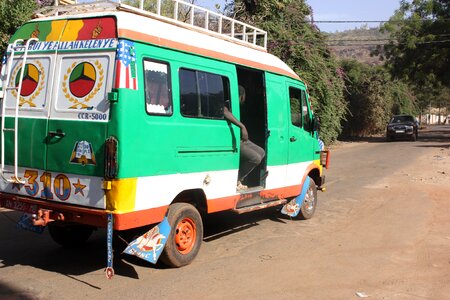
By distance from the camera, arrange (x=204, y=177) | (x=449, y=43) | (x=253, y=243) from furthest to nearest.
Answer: (x=449, y=43) → (x=253, y=243) → (x=204, y=177)

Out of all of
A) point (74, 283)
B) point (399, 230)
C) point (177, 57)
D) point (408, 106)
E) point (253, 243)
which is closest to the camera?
point (74, 283)

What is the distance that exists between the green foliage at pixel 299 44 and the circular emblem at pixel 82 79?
47.4 ft

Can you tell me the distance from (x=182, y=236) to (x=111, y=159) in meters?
1.47

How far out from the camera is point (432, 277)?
5.46 meters

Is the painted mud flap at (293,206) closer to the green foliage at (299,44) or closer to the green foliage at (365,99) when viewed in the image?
the green foliage at (299,44)

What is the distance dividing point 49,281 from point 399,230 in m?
5.46

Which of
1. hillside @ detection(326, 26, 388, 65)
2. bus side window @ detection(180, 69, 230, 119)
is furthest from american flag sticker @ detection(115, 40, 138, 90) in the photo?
hillside @ detection(326, 26, 388, 65)

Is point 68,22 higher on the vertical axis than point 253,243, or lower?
higher

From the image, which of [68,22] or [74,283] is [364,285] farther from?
[68,22]

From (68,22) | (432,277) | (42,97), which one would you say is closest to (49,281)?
(42,97)

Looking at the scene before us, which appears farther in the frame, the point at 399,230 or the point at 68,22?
the point at 399,230

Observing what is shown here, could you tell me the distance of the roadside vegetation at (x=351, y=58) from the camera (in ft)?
62.3

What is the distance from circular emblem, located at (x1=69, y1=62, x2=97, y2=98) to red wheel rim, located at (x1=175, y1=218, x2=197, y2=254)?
5.96 feet

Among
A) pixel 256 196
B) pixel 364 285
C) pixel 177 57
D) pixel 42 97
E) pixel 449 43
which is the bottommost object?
pixel 364 285
